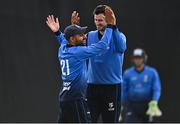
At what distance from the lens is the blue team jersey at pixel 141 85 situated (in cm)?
1373

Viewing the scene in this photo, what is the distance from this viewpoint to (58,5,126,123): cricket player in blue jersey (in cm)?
985

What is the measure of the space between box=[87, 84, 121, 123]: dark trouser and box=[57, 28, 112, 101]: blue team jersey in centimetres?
45

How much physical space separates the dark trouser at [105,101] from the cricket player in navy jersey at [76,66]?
443mm

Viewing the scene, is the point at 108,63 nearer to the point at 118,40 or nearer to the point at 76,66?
the point at 118,40

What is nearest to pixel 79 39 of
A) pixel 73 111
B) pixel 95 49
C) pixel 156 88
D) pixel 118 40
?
pixel 95 49

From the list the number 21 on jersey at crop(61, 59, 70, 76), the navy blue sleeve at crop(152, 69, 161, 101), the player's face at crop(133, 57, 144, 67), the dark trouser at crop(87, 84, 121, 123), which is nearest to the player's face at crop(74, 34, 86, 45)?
the number 21 on jersey at crop(61, 59, 70, 76)

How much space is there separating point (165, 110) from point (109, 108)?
15.5 ft

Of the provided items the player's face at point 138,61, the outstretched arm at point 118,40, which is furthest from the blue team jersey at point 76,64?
the player's face at point 138,61

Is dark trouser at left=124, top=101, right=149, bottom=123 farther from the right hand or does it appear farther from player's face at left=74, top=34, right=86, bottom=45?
player's face at left=74, top=34, right=86, bottom=45

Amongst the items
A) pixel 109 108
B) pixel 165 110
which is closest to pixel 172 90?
pixel 165 110

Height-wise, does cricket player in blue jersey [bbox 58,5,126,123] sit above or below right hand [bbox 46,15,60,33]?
below

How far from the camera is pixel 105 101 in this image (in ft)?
33.0

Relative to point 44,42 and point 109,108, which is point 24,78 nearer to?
point 44,42

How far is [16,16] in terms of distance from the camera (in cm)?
1396
